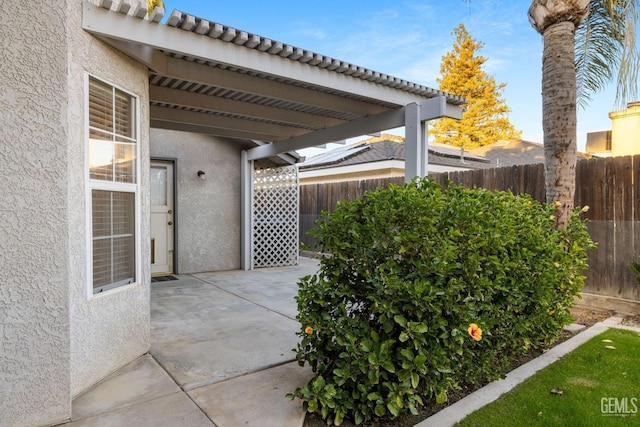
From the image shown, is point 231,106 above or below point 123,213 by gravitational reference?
above

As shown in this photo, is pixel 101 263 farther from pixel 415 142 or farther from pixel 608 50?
pixel 608 50

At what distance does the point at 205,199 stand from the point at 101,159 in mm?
5836

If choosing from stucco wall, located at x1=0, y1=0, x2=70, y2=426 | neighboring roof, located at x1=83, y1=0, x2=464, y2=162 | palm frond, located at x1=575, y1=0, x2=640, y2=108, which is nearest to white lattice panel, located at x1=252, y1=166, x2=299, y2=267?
neighboring roof, located at x1=83, y1=0, x2=464, y2=162

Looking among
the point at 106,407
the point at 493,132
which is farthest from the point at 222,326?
the point at 493,132

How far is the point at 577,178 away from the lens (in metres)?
6.04

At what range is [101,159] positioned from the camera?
3482 mm

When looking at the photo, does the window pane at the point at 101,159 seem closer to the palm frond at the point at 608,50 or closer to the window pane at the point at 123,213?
the window pane at the point at 123,213

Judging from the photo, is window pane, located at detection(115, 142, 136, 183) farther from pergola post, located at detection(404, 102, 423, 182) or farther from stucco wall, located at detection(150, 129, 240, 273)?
stucco wall, located at detection(150, 129, 240, 273)

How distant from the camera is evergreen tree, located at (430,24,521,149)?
25234 millimetres

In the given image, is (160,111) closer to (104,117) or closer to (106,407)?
(104,117)

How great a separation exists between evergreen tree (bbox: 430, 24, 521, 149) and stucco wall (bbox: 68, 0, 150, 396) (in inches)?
945

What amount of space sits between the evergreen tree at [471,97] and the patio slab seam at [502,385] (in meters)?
22.3

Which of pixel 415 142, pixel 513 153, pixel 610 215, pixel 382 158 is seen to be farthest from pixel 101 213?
pixel 513 153

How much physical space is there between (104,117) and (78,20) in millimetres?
791
